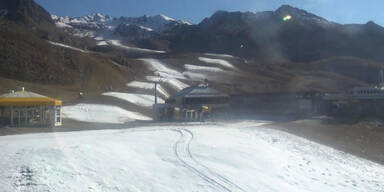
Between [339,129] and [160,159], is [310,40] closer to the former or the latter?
[339,129]

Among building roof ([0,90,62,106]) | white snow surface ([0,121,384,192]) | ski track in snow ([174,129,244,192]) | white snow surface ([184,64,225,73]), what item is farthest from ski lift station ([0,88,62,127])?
white snow surface ([184,64,225,73])

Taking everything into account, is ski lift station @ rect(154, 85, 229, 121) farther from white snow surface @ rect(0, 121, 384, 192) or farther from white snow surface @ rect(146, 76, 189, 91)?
white snow surface @ rect(146, 76, 189, 91)

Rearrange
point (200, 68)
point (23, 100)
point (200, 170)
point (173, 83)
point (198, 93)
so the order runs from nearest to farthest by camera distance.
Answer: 1. point (200, 170)
2. point (23, 100)
3. point (198, 93)
4. point (173, 83)
5. point (200, 68)

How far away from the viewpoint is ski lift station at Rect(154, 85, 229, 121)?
3631 centimetres

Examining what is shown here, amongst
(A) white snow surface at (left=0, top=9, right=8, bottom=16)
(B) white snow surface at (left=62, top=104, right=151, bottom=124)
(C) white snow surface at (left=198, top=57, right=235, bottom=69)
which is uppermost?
(A) white snow surface at (left=0, top=9, right=8, bottom=16)

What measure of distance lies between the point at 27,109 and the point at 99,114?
478 inches

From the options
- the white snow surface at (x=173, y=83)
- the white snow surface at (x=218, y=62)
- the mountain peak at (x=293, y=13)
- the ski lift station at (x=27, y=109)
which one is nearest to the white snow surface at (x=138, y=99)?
the white snow surface at (x=173, y=83)

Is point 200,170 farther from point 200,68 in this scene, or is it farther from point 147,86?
point 200,68

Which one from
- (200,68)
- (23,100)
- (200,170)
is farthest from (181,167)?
(200,68)

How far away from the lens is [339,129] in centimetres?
2786

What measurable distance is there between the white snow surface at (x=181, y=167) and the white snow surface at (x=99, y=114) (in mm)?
19129

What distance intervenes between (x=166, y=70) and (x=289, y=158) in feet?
269

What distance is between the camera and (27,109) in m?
27.4

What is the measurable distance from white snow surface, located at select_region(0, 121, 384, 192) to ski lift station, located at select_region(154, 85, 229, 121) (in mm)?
17664
